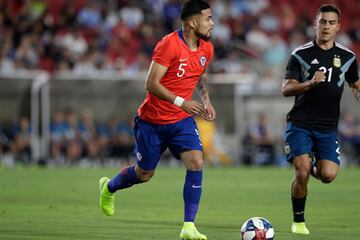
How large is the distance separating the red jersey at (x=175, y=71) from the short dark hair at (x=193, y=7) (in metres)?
0.25

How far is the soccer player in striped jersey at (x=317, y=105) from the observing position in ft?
37.9

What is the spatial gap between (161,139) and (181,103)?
939 millimetres

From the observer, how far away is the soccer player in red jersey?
10.7 meters

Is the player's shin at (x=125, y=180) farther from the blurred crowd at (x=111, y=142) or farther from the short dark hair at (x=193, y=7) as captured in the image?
the blurred crowd at (x=111, y=142)

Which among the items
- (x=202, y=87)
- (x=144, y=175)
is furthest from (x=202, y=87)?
(x=144, y=175)

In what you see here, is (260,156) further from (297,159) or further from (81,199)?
(297,159)

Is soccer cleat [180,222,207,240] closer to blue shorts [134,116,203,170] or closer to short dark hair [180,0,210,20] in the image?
blue shorts [134,116,203,170]

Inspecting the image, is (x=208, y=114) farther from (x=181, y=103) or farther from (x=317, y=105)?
(x=317, y=105)

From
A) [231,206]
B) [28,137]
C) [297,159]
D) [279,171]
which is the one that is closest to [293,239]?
[297,159]

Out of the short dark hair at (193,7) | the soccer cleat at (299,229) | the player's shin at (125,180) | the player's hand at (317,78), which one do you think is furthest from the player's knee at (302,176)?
the short dark hair at (193,7)

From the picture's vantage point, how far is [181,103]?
10.5 meters

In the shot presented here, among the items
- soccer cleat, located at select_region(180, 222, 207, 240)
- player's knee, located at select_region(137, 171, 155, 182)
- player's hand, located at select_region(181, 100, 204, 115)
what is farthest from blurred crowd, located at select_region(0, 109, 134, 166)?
soccer cleat, located at select_region(180, 222, 207, 240)

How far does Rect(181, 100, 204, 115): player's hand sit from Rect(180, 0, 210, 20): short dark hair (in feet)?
3.44

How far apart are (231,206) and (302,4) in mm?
20520
